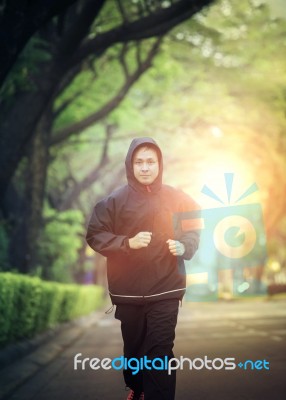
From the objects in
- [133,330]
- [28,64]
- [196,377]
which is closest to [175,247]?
[133,330]

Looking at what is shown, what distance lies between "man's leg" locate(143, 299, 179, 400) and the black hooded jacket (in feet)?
→ 0.30

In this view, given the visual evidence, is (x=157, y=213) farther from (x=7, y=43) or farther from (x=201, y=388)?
(x=7, y=43)

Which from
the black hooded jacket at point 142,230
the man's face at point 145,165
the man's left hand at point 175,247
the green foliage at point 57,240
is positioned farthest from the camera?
the green foliage at point 57,240

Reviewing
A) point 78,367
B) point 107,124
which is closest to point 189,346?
point 78,367

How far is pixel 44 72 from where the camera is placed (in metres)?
13.6

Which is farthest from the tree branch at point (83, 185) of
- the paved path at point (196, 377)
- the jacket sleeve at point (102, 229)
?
the jacket sleeve at point (102, 229)

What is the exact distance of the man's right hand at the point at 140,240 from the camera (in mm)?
4902

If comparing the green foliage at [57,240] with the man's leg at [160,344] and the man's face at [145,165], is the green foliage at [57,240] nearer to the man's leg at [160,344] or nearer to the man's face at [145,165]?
the man's face at [145,165]

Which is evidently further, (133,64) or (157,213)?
(133,64)

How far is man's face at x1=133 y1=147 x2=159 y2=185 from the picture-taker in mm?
5250

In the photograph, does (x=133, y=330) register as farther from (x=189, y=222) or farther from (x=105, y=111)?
(x=105, y=111)

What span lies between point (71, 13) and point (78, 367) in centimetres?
846

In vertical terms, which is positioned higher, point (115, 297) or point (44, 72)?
point (44, 72)

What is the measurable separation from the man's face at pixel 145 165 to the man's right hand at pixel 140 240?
0.48 m
